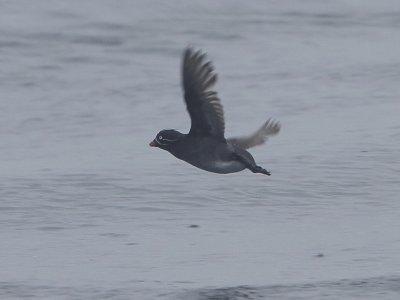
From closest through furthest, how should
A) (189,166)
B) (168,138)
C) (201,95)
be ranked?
(201,95), (168,138), (189,166)

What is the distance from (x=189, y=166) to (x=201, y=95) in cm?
406

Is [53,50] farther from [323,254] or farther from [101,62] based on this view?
[323,254]

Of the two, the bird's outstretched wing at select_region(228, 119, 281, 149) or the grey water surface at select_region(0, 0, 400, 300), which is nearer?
the grey water surface at select_region(0, 0, 400, 300)

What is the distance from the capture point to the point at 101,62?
21188 millimetres

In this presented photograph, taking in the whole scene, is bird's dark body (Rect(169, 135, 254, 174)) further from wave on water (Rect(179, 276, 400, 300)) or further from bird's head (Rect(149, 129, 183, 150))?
wave on water (Rect(179, 276, 400, 300))

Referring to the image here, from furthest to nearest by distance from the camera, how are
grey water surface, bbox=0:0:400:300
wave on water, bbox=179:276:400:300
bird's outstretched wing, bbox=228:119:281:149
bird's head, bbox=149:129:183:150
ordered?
bird's outstretched wing, bbox=228:119:281:149
bird's head, bbox=149:129:183:150
grey water surface, bbox=0:0:400:300
wave on water, bbox=179:276:400:300

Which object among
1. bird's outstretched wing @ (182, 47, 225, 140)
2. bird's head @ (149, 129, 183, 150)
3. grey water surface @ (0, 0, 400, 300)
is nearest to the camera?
grey water surface @ (0, 0, 400, 300)

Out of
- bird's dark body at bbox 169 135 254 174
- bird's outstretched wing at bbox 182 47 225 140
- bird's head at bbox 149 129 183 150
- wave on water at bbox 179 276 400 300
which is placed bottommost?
wave on water at bbox 179 276 400 300

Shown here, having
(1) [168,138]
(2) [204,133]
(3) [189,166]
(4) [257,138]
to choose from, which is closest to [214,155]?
(2) [204,133]

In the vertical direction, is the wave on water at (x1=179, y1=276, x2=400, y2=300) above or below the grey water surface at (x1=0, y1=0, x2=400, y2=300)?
below

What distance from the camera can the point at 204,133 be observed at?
35.4ft

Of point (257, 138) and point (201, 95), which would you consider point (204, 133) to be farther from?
point (257, 138)

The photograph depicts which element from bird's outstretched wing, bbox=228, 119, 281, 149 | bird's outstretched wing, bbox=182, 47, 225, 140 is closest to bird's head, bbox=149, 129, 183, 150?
bird's outstretched wing, bbox=182, 47, 225, 140

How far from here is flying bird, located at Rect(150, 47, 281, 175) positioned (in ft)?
34.4
